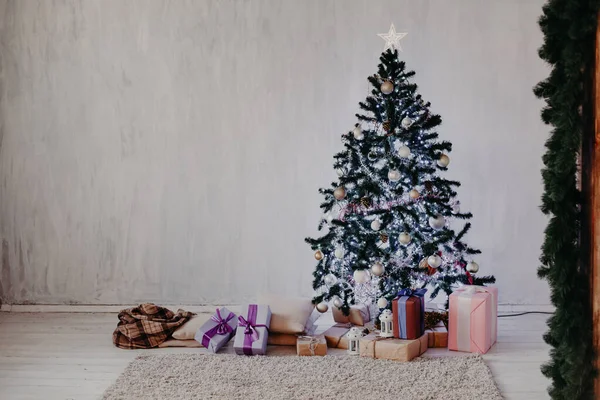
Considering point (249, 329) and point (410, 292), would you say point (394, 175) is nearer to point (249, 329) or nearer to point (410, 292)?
point (410, 292)

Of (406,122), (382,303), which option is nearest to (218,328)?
(382,303)

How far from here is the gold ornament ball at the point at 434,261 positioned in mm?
3789

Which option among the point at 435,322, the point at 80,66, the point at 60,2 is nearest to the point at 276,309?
the point at 435,322

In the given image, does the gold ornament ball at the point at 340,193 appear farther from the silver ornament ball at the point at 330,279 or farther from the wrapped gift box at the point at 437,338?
the wrapped gift box at the point at 437,338

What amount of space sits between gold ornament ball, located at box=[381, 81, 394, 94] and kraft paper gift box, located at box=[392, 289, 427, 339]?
3.68ft

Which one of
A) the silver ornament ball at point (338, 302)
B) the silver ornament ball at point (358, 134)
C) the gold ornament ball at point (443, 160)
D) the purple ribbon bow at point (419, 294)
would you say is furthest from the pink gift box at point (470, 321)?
the silver ornament ball at point (358, 134)

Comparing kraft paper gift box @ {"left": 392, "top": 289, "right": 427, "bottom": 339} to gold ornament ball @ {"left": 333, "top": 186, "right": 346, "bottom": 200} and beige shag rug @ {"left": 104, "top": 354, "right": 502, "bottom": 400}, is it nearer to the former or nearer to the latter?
beige shag rug @ {"left": 104, "top": 354, "right": 502, "bottom": 400}

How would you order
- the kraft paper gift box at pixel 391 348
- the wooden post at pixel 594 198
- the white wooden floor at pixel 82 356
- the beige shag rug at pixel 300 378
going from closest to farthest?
the wooden post at pixel 594 198 < the beige shag rug at pixel 300 378 < the white wooden floor at pixel 82 356 < the kraft paper gift box at pixel 391 348

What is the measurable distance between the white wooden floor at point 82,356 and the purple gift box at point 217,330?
0.14 meters

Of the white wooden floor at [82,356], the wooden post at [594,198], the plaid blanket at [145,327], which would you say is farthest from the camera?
the plaid blanket at [145,327]

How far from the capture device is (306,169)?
472cm

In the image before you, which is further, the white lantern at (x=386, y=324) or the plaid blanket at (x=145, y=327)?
the plaid blanket at (x=145, y=327)

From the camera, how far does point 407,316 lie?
12.3ft

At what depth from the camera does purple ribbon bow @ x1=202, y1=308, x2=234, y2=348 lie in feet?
12.9
